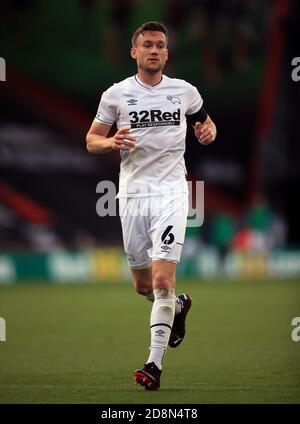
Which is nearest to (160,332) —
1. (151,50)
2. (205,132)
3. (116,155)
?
(205,132)

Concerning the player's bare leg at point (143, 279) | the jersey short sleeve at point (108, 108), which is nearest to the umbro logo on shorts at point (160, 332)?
the player's bare leg at point (143, 279)

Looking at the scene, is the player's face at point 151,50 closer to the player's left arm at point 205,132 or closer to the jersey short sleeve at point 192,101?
the jersey short sleeve at point 192,101

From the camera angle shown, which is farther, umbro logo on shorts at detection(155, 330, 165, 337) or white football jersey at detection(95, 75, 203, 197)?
white football jersey at detection(95, 75, 203, 197)

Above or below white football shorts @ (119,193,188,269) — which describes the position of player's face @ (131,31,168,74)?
above

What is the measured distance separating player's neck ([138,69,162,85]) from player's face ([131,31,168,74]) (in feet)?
0.20

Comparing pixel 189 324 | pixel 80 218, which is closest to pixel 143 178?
pixel 189 324

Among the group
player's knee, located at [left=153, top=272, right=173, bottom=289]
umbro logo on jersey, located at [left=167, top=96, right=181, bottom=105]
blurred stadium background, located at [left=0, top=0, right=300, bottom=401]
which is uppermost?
blurred stadium background, located at [left=0, top=0, right=300, bottom=401]

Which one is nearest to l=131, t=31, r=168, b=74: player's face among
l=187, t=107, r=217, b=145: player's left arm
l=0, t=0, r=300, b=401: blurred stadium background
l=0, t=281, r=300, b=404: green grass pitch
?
l=187, t=107, r=217, b=145: player's left arm

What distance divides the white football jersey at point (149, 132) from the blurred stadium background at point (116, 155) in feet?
52.8

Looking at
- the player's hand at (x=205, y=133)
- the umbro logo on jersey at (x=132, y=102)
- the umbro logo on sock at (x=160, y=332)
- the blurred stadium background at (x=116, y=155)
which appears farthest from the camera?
the blurred stadium background at (x=116, y=155)

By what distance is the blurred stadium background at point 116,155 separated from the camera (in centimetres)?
2584

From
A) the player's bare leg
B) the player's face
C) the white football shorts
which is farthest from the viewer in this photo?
the player's bare leg

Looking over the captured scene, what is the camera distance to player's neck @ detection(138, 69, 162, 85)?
8.91 metres

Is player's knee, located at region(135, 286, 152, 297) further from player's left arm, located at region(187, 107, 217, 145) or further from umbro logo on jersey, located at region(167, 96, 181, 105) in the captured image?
umbro logo on jersey, located at region(167, 96, 181, 105)
